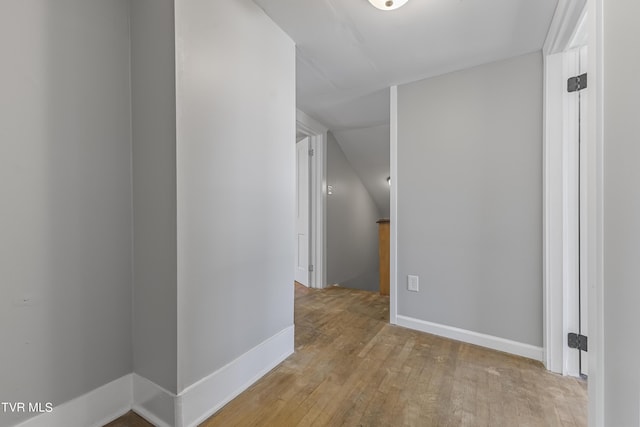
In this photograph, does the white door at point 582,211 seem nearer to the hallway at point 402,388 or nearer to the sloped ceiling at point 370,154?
the hallway at point 402,388

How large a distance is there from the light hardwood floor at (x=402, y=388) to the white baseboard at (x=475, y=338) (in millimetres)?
62

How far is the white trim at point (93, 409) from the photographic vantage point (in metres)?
1.11

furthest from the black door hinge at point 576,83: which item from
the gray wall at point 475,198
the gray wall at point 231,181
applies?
the gray wall at point 231,181

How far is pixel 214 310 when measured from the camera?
1350 millimetres

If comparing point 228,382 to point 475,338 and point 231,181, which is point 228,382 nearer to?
point 231,181

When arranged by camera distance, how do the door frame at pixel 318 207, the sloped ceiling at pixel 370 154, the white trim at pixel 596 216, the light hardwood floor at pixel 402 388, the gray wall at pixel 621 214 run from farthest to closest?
1. the sloped ceiling at pixel 370 154
2. the door frame at pixel 318 207
3. the light hardwood floor at pixel 402 388
4. the white trim at pixel 596 216
5. the gray wall at pixel 621 214

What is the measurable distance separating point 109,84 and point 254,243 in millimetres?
1041

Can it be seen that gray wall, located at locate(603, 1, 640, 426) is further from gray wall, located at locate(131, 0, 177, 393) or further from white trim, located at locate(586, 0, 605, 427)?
gray wall, located at locate(131, 0, 177, 393)

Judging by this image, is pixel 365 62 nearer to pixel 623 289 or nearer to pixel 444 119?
pixel 444 119

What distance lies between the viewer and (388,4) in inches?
58.0

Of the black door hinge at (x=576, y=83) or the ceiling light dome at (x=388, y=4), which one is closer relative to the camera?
the ceiling light dome at (x=388, y=4)

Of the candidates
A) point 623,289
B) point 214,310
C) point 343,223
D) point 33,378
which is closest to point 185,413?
point 214,310

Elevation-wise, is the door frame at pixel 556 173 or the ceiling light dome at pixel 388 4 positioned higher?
the ceiling light dome at pixel 388 4

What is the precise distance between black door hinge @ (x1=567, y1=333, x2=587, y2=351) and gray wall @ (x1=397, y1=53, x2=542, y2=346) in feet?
0.62
